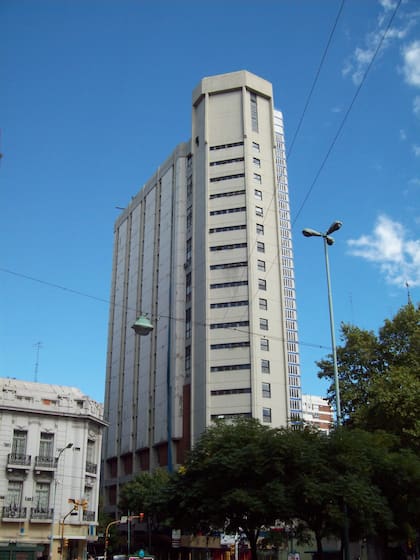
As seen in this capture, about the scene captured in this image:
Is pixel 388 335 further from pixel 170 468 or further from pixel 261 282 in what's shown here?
pixel 170 468

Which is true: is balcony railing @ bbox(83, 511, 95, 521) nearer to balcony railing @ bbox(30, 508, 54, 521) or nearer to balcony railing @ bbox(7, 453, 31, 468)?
balcony railing @ bbox(30, 508, 54, 521)

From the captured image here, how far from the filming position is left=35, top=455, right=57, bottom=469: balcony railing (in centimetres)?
4681

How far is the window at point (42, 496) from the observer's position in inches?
1813

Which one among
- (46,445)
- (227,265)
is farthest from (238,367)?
(46,445)

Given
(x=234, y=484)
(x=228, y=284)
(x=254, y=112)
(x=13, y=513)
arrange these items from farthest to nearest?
(x=254, y=112) < (x=228, y=284) < (x=13, y=513) < (x=234, y=484)

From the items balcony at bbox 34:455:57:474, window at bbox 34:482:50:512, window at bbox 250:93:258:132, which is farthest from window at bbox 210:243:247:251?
window at bbox 34:482:50:512

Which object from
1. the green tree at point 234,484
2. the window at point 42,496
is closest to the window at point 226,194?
the window at point 42,496

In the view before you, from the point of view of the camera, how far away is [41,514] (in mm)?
45719

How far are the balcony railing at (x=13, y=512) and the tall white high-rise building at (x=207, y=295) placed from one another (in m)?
27.8

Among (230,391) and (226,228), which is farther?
(226,228)

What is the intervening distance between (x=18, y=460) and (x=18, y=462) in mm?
149

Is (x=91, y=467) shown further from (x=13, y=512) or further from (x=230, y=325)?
(x=230, y=325)

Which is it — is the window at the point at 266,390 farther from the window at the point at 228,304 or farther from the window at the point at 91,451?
the window at the point at 91,451

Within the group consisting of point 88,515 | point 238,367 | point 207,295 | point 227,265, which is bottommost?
point 88,515
